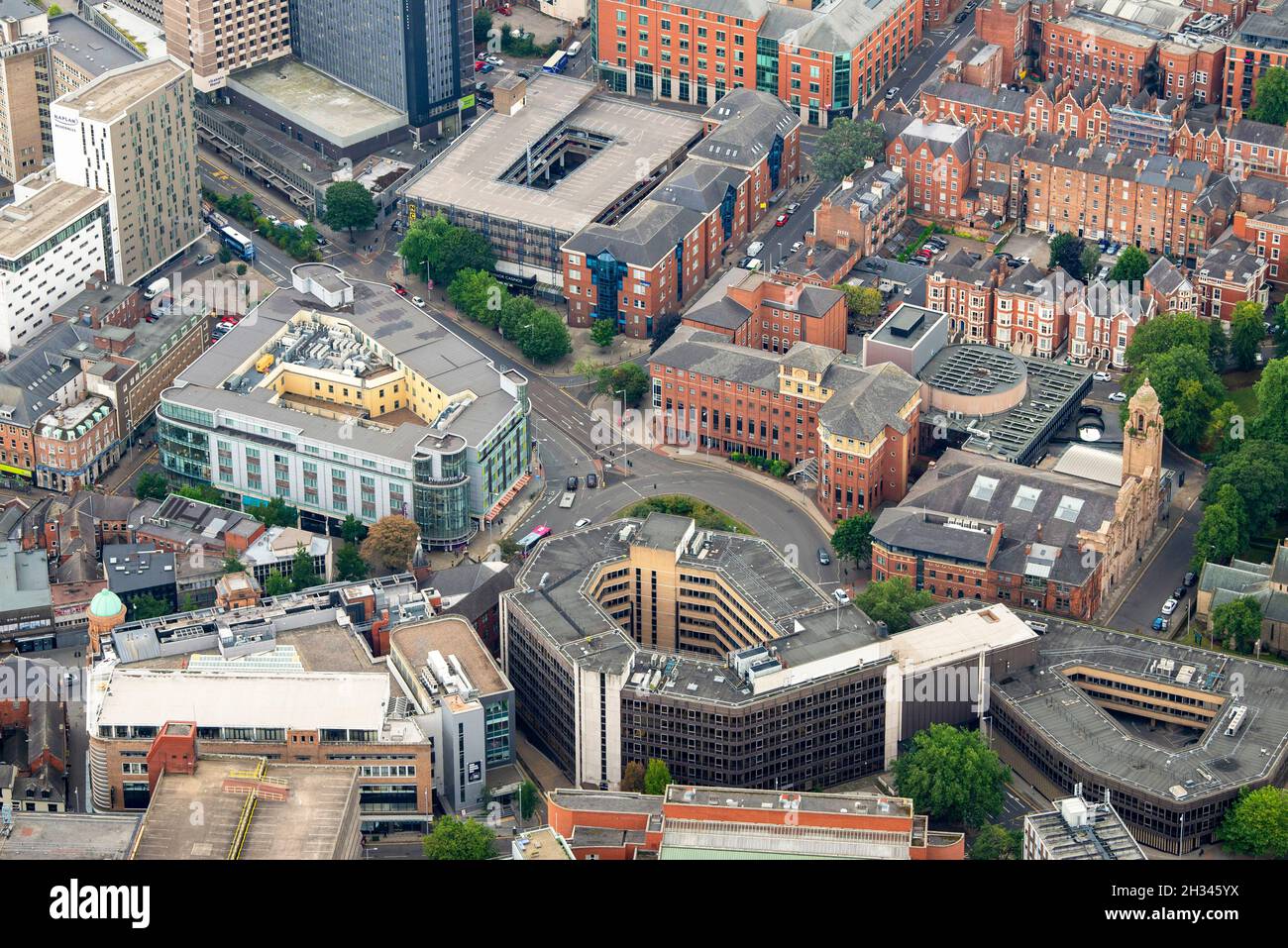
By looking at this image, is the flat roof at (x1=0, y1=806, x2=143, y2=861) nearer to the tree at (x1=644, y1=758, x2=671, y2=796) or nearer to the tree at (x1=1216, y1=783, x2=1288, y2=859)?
the tree at (x1=644, y1=758, x2=671, y2=796)

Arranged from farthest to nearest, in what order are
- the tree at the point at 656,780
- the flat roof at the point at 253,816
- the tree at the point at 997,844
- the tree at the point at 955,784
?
1. the tree at the point at 656,780
2. the tree at the point at 955,784
3. the tree at the point at 997,844
4. the flat roof at the point at 253,816

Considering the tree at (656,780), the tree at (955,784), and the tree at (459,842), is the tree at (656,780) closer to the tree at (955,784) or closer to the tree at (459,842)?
the tree at (459,842)

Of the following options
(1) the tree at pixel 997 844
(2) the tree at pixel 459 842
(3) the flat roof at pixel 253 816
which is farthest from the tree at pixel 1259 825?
(3) the flat roof at pixel 253 816

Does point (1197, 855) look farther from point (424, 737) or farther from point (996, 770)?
point (424, 737)

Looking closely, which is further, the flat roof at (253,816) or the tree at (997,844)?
the tree at (997,844)

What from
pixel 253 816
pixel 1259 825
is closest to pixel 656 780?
pixel 253 816

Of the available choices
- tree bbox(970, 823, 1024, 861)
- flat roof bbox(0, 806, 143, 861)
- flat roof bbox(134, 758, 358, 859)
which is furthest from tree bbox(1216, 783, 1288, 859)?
flat roof bbox(0, 806, 143, 861)

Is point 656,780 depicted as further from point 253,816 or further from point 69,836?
point 69,836
